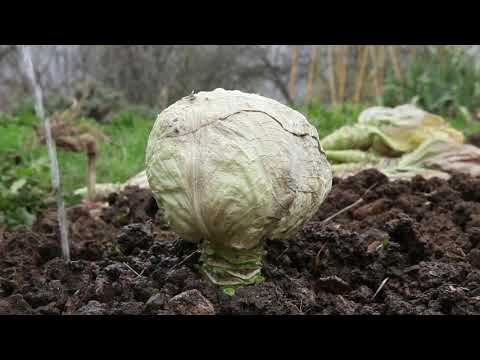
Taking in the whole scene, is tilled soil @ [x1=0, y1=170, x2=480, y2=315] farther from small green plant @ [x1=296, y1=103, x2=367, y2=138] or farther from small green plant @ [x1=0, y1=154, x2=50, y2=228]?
small green plant @ [x1=296, y1=103, x2=367, y2=138]

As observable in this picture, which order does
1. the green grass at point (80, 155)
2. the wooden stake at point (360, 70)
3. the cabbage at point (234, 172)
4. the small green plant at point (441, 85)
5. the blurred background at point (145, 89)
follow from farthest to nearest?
the wooden stake at point (360, 70) < the small green plant at point (441, 85) < the green grass at point (80, 155) < the blurred background at point (145, 89) < the cabbage at point (234, 172)

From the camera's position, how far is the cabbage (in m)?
2.11

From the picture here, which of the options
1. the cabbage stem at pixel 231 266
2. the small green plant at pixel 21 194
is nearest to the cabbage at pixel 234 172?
the cabbage stem at pixel 231 266

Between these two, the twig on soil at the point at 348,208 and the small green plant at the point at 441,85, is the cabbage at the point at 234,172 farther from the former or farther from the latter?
the small green plant at the point at 441,85

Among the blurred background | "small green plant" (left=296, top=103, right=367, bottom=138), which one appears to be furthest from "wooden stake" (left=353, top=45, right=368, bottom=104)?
"small green plant" (left=296, top=103, right=367, bottom=138)

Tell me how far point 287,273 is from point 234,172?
26.3 inches

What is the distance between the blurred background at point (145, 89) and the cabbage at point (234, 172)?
0.68 m

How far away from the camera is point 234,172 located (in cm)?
210

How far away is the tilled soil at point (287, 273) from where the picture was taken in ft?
7.31

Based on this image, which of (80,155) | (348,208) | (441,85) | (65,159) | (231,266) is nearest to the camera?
(231,266)

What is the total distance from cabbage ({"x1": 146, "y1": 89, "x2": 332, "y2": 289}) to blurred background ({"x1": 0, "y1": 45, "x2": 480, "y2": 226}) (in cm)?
68

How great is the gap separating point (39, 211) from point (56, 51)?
10.6 m

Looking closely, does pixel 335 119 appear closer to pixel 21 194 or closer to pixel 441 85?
pixel 441 85

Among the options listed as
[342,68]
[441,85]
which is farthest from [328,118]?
[342,68]
